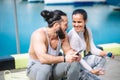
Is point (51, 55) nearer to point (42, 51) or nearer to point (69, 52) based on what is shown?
point (42, 51)

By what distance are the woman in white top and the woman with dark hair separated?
126mm

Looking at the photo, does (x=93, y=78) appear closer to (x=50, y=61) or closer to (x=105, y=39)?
(x=50, y=61)

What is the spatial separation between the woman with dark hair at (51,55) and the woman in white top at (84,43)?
126 millimetres

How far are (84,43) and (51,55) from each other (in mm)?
478

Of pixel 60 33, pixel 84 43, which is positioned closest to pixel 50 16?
pixel 60 33

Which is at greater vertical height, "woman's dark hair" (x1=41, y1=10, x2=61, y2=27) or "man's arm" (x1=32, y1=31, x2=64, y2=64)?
"woman's dark hair" (x1=41, y1=10, x2=61, y2=27)

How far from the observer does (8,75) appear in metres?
3.23

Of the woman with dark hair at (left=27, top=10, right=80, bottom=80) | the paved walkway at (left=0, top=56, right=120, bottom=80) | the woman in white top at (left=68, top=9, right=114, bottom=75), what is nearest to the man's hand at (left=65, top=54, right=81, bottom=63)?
the woman with dark hair at (left=27, top=10, right=80, bottom=80)

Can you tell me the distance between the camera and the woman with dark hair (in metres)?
2.40

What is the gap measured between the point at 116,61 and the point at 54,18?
182 cm

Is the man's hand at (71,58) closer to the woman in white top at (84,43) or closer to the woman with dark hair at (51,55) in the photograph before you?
the woman with dark hair at (51,55)

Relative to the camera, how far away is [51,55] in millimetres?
2441

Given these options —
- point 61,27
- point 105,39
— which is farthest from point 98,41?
point 61,27

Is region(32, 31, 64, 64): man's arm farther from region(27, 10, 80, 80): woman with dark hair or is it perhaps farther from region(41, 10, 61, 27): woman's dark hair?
region(41, 10, 61, 27): woman's dark hair
